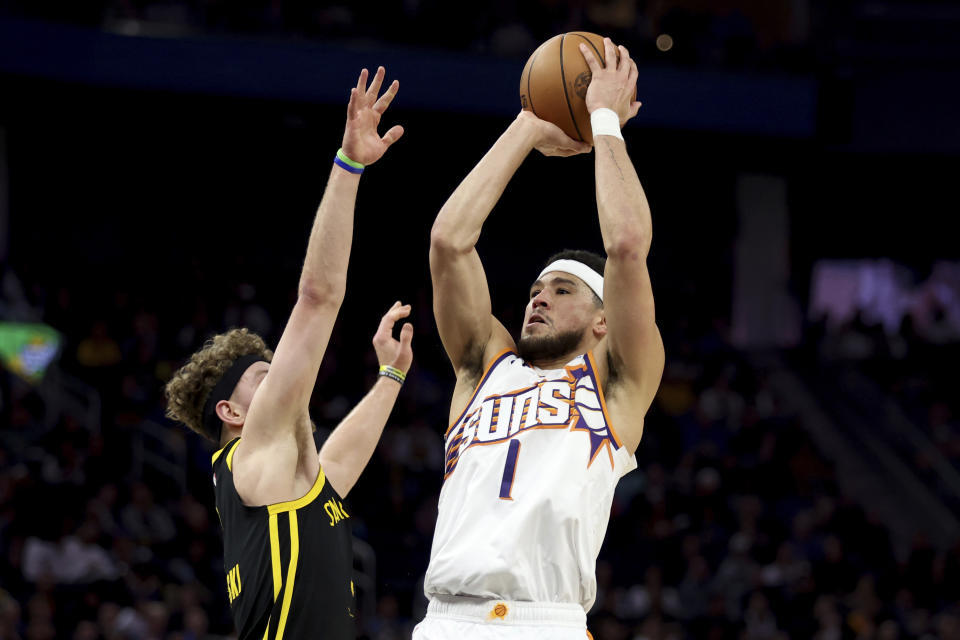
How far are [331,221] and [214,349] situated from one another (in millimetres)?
903

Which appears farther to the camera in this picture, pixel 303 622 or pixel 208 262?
pixel 208 262

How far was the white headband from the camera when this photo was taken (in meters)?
4.67

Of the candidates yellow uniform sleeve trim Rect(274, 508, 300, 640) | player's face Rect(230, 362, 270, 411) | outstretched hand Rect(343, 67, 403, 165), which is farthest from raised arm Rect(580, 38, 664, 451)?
player's face Rect(230, 362, 270, 411)

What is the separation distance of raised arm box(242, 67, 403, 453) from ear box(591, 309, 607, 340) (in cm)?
100

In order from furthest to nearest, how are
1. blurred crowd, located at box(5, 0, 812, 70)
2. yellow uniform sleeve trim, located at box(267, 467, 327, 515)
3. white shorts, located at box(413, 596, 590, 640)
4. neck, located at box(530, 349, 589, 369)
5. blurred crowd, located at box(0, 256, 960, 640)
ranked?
blurred crowd, located at box(5, 0, 812, 70) < blurred crowd, located at box(0, 256, 960, 640) < neck, located at box(530, 349, 589, 369) < yellow uniform sleeve trim, located at box(267, 467, 327, 515) < white shorts, located at box(413, 596, 590, 640)

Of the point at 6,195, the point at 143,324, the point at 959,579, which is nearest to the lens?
the point at 959,579

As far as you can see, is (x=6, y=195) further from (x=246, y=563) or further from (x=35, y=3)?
(x=246, y=563)

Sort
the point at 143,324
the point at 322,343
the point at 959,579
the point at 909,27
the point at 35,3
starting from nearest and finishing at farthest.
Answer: the point at 322,343 < the point at 959,579 < the point at 143,324 < the point at 35,3 < the point at 909,27

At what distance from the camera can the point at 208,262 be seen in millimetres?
18297

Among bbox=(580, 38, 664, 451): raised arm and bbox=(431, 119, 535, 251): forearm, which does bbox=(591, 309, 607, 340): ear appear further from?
bbox=(431, 119, 535, 251): forearm

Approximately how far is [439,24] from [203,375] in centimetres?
1291

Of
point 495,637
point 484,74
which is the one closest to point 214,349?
point 495,637

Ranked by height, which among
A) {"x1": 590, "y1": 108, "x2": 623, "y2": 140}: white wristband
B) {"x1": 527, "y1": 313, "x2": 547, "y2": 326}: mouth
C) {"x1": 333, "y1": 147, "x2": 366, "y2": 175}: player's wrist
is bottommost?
{"x1": 527, "y1": 313, "x2": 547, "y2": 326}: mouth

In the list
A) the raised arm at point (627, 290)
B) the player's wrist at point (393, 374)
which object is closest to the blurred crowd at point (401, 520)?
the player's wrist at point (393, 374)
